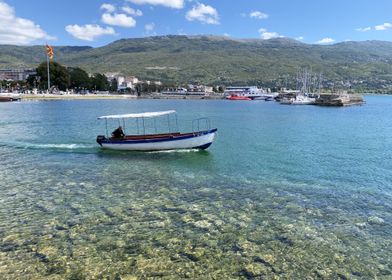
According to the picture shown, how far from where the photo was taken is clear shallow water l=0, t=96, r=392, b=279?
46.6 feet

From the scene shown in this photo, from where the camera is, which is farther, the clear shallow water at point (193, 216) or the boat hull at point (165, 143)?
the boat hull at point (165, 143)

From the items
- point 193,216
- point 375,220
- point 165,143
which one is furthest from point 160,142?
point 375,220

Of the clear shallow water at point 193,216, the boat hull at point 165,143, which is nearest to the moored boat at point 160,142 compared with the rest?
the boat hull at point 165,143

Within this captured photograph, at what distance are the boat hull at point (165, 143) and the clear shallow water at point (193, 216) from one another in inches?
78.9

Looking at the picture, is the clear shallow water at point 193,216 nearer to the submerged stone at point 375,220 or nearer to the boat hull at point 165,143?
the submerged stone at point 375,220

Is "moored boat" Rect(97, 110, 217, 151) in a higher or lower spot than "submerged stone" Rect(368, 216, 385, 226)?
higher

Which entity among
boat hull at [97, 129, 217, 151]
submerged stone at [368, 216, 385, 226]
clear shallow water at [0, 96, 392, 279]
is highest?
boat hull at [97, 129, 217, 151]

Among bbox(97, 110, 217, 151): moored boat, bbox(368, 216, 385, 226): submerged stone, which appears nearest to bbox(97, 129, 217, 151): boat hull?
bbox(97, 110, 217, 151): moored boat

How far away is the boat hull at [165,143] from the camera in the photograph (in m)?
38.8

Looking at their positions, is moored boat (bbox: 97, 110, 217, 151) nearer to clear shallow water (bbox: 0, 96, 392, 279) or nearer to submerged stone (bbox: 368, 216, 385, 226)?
clear shallow water (bbox: 0, 96, 392, 279)

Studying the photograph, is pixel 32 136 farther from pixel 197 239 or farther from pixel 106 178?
pixel 197 239

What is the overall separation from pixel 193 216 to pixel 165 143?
20.2 metres

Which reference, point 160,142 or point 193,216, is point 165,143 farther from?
point 193,216

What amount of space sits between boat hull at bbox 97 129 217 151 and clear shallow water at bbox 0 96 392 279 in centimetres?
200
